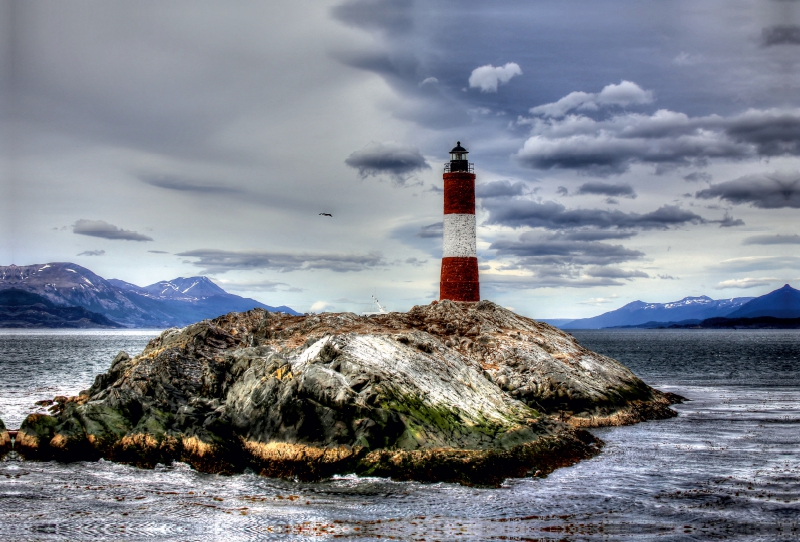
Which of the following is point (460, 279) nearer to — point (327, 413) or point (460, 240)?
point (460, 240)

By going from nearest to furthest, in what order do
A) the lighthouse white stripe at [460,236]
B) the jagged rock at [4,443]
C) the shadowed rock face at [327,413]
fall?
the shadowed rock face at [327,413]
the jagged rock at [4,443]
the lighthouse white stripe at [460,236]

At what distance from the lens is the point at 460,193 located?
4394cm

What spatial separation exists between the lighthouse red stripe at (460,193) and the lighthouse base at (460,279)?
323cm

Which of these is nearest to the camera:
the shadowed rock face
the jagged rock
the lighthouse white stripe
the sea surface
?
the sea surface

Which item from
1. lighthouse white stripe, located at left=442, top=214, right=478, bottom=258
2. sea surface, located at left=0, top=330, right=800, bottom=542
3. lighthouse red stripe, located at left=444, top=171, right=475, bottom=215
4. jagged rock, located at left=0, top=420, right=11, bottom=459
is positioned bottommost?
sea surface, located at left=0, top=330, right=800, bottom=542

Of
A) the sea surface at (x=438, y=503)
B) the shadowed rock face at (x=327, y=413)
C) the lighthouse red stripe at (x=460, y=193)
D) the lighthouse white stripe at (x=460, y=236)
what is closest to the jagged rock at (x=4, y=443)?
the shadowed rock face at (x=327, y=413)

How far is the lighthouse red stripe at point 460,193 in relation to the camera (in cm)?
4394

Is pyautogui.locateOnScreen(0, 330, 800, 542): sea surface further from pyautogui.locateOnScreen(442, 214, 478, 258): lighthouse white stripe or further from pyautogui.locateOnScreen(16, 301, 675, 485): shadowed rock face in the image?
pyautogui.locateOnScreen(442, 214, 478, 258): lighthouse white stripe

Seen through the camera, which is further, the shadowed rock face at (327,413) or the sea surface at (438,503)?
the shadowed rock face at (327,413)

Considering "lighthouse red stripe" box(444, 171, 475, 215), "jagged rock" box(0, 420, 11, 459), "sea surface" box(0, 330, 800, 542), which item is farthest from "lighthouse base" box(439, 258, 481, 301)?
"jagged rock" box(0, 420, 11, 459)

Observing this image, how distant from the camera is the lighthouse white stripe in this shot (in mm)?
43719

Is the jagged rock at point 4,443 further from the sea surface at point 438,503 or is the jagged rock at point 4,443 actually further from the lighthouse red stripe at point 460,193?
the lighthouse red stripe at point 460,193

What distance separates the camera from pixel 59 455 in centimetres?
2170

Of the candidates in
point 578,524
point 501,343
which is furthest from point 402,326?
point 578,524
